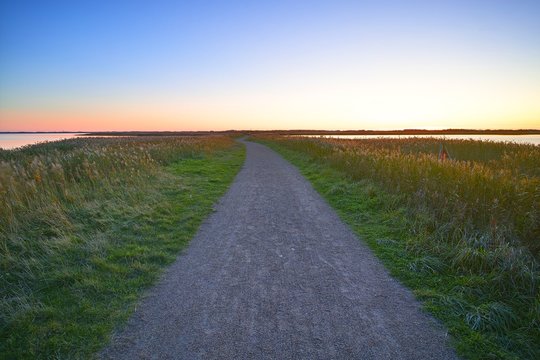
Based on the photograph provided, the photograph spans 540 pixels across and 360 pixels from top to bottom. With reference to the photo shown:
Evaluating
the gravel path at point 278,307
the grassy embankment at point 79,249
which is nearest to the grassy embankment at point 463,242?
the gravel path at point 278,307

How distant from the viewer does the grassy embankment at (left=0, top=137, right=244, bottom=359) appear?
3.49 metres

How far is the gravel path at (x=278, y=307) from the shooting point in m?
3.21

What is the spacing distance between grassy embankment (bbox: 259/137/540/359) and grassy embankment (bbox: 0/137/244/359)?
408 centimetres

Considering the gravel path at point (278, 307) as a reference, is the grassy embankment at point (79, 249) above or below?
above

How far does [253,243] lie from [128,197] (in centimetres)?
473

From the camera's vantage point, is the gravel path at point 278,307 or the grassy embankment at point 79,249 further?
the grassy embankment at point 79,249

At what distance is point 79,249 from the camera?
5609 mm

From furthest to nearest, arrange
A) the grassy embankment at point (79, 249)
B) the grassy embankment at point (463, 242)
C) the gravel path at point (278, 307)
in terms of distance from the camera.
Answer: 1. the grassy embankment at point (463, 242)
2. the grassy embankment at point (79, 249)
3. the gravel path at point (278, 307)

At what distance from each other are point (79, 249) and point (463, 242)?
6.96 m

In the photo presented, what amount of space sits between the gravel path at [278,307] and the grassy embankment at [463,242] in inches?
15.8

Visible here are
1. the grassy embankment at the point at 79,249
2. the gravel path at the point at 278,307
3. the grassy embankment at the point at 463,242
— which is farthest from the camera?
the grassy embankment at the point at 463,242

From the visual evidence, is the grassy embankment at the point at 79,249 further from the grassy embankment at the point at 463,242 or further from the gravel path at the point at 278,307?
the grassy embankment at the point at 463,242

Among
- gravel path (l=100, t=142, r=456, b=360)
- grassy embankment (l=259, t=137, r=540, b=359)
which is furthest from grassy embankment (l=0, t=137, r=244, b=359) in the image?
grassy embankment (l=259, t=137, r=540, b=359)

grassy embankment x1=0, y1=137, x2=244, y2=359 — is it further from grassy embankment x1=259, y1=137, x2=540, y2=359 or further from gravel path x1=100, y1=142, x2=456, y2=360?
grassy embankment x1=259, y1=137, x2=540, y2=359
